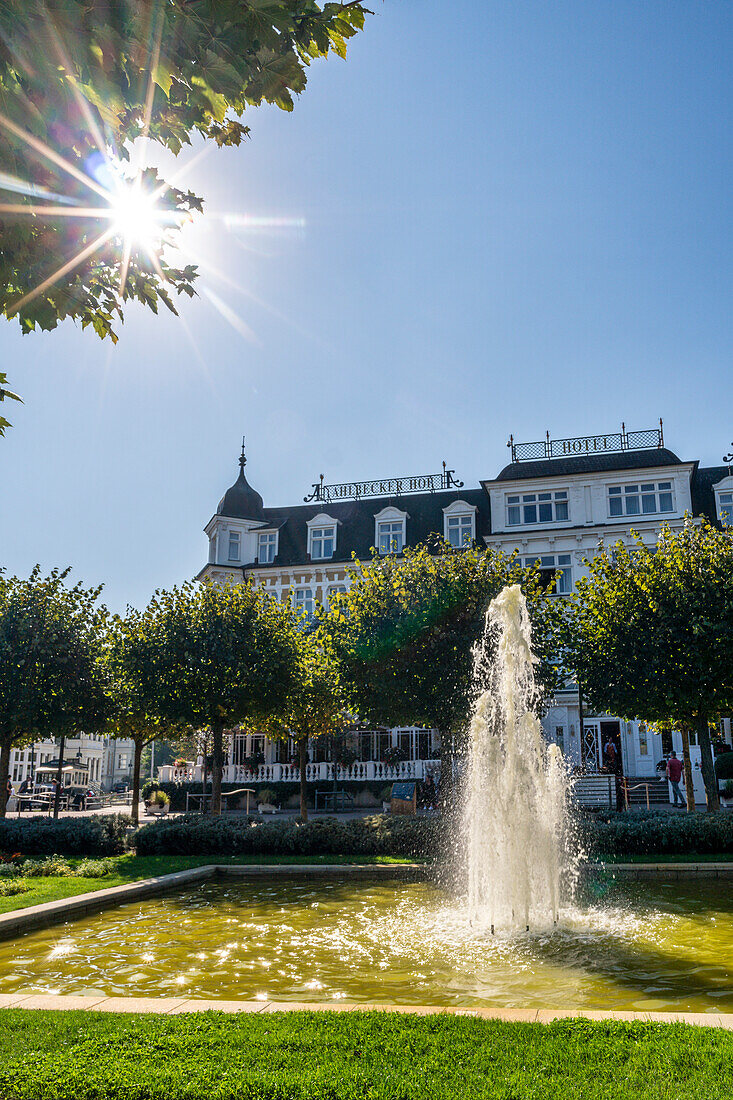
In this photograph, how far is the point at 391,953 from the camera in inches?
372

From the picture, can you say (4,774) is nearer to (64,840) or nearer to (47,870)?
(64,840)

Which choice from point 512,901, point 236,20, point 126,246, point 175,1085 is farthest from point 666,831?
point 236,20

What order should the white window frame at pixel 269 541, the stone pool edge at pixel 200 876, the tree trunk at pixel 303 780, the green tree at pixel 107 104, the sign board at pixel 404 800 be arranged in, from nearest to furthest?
the green tree at pixel 107 104 < the stone pool edge at pixel 200 876 < the sign board at pixel 404 800 < the tree trunk at pixel 303 780 < the white window frame at pixel 269 541

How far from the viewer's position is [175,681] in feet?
78.5

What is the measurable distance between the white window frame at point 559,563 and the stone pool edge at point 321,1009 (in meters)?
31.2

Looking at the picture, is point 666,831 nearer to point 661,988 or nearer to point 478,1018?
point 661,988

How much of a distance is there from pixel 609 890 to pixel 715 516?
2714 cm

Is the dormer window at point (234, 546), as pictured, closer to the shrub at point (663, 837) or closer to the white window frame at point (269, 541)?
the white window frame at point (269, 541)

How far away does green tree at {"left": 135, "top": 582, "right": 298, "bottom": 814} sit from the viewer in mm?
23781

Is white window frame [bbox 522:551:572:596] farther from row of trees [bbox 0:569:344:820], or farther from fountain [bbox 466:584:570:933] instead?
fountain [bbox 466:584:570:933]

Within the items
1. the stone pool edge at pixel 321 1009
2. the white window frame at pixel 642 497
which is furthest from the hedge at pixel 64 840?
the white window frame at pixel 642 497

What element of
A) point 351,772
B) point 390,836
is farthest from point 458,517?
point 390,836

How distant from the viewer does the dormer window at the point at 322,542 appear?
43156 mm

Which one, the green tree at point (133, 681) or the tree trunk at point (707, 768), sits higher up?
the green tree at point (133, 681)
